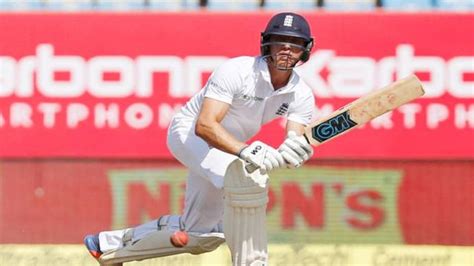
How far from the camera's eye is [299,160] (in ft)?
13.2

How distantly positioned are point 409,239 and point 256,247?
7.07 ft

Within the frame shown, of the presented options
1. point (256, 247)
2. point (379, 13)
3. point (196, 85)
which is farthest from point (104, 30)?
point (256, 247)

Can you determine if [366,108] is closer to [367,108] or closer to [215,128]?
[367,108]

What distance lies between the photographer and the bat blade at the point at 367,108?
3928mm

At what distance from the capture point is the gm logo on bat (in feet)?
13.1

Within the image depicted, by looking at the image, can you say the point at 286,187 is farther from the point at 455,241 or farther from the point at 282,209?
the point at 455,241

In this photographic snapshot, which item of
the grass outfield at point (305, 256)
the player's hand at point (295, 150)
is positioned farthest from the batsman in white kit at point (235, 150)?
the grass outfield at point (305, 256)

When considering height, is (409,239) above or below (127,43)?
below

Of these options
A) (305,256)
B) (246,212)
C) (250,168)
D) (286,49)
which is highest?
(286,49)

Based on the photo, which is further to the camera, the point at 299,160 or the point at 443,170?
the point at 443,170

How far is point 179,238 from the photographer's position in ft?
14.2

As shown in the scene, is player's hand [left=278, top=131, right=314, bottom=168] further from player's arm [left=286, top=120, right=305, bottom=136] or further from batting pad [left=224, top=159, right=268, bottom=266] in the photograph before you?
player's arm [left=286, top=120, right=305, bottom=136]

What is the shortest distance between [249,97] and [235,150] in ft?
0.85

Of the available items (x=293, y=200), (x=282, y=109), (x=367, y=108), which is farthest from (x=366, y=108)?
(x=293, y=200)
